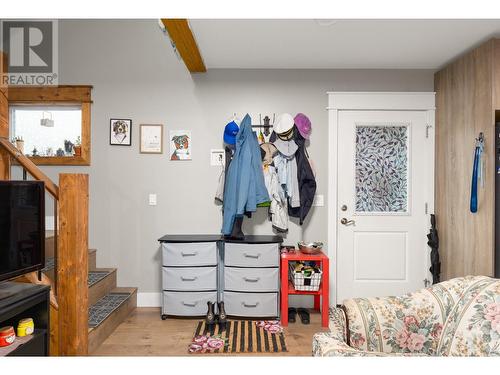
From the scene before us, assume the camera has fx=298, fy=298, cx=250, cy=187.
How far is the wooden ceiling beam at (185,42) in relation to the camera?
2105 mm

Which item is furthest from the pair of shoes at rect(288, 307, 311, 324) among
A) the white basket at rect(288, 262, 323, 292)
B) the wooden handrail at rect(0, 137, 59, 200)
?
the wooden handrail at rect(0, 137, 59, 200)

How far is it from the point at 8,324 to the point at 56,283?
1.66 feet

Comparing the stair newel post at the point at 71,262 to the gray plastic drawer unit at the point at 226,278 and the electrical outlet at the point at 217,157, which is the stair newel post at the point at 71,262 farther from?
the electrical outlet at the point at 217,157

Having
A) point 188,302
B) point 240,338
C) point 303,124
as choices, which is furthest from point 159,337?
point 303,124

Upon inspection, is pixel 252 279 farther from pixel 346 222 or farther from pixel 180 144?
pixel 180 144

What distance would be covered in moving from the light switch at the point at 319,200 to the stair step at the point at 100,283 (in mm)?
2206

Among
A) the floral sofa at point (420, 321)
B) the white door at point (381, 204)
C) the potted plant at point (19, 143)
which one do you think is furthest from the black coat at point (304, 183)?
the potted plant at point (19, 143)

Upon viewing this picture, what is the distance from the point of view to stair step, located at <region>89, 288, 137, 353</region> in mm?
2236

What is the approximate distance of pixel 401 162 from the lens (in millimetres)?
3143

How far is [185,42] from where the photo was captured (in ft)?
7.89

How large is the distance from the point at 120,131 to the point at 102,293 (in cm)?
163

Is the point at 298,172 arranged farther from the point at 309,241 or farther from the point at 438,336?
the point at 438,336

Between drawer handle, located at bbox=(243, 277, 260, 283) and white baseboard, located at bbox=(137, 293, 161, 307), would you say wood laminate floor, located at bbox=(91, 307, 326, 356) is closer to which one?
white baseboard, located at bbox=(137, 293, 161, 307)
